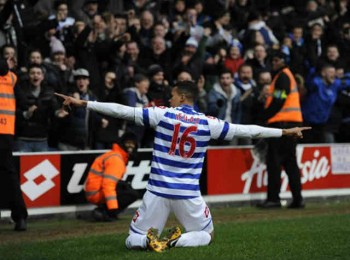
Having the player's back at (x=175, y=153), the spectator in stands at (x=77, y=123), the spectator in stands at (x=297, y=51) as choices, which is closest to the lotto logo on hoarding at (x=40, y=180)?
the spectator in stands at (x=77, y=123)

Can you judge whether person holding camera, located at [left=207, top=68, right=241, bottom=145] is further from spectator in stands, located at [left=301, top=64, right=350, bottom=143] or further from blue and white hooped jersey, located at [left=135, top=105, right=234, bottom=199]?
blue and white hooped jersey, located at [left=135, top=105, right=234, bottom=199]

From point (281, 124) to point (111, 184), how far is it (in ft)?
11.6

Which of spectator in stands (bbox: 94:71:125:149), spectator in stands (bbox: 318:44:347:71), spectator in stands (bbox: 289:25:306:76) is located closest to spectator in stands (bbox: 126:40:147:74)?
spectator in stands (bbox: 94:71:125:149)

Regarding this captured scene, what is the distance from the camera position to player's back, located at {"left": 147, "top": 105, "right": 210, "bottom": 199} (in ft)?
32.4

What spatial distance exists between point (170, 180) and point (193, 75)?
25.6 ft

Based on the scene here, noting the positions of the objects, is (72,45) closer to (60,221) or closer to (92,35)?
(92,35)

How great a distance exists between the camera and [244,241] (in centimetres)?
1103

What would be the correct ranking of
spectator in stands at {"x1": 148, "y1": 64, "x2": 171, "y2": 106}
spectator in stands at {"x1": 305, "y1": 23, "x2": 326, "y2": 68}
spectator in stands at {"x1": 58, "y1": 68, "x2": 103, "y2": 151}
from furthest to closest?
spectator in stands at {"x1": 305, "y1": 23, "x2": 326, "y2": 68} → spectator in stands at {"x1": 148, "y1": 64, "x2": 171, "y2": 106} → spectator in stands at {"x1": 58, "y1": 68, "x2": 103, "y2": 151}

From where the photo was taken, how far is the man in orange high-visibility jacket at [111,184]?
13792mm

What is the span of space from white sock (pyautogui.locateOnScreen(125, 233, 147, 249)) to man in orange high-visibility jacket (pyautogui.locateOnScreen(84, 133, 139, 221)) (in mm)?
3695

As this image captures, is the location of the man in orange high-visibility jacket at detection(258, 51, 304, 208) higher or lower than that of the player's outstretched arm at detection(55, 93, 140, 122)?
lower

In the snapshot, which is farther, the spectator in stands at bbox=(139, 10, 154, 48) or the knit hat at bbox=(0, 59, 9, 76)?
the spectator in stands at bbox=(139, 10, 154, 48)

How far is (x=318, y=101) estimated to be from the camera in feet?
59.1

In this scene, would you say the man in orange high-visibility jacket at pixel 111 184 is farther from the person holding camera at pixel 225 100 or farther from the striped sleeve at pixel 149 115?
the striped sleeve at pixel 149 115
